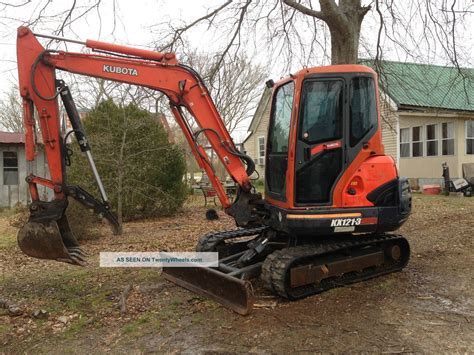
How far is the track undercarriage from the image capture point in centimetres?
482

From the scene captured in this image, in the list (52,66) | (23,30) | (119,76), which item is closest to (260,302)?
(119,76)

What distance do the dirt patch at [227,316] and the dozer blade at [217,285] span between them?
0.33ft

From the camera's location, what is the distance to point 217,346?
391 centimetres

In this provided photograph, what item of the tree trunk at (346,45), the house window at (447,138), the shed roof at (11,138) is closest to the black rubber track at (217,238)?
the tree trunk at (346,45)

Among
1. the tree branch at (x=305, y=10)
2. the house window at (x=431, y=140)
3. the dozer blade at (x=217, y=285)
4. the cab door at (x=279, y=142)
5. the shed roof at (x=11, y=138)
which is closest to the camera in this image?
the dozer blade at (x=217, y=285)

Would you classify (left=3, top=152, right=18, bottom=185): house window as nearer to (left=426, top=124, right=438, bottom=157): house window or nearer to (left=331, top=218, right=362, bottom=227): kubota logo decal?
(left=331, top=218, right=362, bottom=227): kubota logo decal

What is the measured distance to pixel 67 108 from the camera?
498cm

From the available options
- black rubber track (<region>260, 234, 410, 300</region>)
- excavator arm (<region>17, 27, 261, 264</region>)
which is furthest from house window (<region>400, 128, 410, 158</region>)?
excavator arm (<region>17, 27, 261, 264</region>)

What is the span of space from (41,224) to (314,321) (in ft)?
9.98

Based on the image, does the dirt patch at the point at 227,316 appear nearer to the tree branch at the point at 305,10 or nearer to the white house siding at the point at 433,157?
the tree branch at the point at 305,10

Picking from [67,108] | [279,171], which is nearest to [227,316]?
[279,171]

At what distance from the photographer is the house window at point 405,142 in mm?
19078

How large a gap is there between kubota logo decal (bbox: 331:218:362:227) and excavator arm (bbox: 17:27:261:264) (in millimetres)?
1258

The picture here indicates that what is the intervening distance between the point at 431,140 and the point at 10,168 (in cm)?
1673
